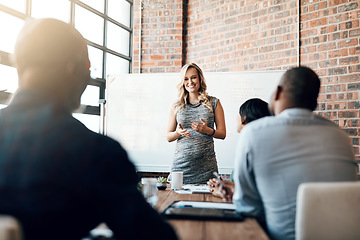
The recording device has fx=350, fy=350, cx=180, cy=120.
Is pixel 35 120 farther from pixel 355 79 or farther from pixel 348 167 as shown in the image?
pixel 355 79

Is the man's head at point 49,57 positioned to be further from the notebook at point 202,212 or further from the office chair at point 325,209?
the office chair at point 325,209

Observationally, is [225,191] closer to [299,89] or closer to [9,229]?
[299,89]

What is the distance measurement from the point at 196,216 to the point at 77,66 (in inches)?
27.7

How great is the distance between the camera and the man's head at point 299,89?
4.63 ft

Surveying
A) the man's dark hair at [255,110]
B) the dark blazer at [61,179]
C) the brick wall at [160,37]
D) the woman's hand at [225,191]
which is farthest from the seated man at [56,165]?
the brick wall at [160,37]

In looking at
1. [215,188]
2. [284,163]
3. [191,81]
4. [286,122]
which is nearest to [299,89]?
[286,122]

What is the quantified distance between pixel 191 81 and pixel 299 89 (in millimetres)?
1633

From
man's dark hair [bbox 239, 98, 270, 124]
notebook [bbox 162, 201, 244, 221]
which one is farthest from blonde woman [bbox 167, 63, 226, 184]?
notebook [bbox 162, 201, 244, 221]

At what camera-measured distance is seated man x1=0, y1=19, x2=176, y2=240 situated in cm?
72

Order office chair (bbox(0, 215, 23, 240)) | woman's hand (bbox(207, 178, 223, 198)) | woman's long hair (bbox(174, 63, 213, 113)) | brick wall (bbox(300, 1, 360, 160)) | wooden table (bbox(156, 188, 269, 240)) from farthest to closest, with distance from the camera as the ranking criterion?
brick wall (bbox(300, 1, 360, 160)) → woman's long hair (bbox(174, 63, 213, 113)) → woman's hand (bbox(207, 178, 223, 198)) → wooden table (bbox(156, 188, 269, 240)) → office chair (bbox(0, 215, 23, 240))

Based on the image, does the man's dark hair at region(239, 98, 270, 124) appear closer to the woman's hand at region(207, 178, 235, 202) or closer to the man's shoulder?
the woman's hand at region(207, 178, 235, 202)

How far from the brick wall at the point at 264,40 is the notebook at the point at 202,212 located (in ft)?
8.93

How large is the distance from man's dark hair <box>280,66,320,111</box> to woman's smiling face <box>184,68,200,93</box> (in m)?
1.58

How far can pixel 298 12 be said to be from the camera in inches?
159
